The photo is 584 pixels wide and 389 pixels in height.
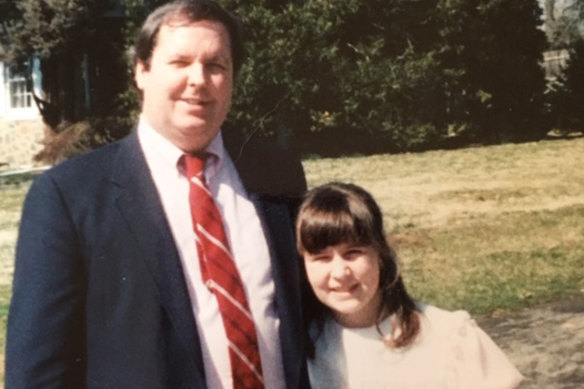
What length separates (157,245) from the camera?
179 centimetres

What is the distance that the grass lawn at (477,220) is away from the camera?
20.5 ft

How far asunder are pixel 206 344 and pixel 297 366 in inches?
8.6

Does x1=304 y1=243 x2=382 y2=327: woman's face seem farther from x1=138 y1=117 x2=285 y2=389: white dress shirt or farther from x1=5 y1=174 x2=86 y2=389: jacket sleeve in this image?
x1=5 y1=174 x2=86 y2=389: jacket sleeve

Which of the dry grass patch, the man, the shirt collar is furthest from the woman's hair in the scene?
the dry grass patch

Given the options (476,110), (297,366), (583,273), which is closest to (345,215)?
(297,366)

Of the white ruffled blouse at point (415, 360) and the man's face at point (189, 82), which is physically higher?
the man's face at point (189, 82)

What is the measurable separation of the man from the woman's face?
0.16 m

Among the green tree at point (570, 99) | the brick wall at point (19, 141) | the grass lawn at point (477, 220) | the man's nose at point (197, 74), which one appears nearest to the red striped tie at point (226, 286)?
the man's nose at point (197, 74)

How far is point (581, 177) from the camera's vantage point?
39.4 ft

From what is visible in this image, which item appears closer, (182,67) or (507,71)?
(182,67)

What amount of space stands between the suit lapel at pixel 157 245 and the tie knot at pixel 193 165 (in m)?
0.08

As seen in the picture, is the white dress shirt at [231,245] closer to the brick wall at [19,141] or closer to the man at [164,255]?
the man at [164,255]

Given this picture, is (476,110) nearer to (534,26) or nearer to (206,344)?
(534,26)

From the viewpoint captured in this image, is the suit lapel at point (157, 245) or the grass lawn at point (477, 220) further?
the grass lawn at point (477, 220)
